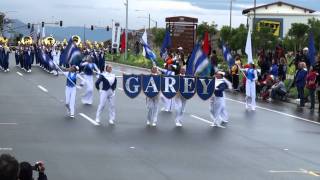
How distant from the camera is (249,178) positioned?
10.8 meters

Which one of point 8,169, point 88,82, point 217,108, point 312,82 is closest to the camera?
point 8,169

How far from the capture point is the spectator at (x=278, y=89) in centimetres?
2719

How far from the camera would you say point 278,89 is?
89.5ft

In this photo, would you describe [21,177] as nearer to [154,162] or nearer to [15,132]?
[154,162]

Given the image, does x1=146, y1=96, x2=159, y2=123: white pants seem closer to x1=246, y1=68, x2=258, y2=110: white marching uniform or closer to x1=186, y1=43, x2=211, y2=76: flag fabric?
x1=186, y1=43, x2=211, y2=76: flag fabric

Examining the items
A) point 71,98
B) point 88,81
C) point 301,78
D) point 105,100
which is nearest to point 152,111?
point 105,100

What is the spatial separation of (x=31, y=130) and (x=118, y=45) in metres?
55.7

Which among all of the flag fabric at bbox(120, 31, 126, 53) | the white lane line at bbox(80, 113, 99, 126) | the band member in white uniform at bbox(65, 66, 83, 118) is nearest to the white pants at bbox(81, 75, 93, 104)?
the white lane line at bbox(80, 113, 99, 126)

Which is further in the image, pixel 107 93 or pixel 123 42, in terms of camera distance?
pixel 123 42

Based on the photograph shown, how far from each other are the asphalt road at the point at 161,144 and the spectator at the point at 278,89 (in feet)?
15.5

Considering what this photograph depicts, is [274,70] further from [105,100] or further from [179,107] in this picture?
[105,100]

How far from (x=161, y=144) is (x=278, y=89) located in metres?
14.2

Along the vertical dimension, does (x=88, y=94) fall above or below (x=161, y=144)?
above

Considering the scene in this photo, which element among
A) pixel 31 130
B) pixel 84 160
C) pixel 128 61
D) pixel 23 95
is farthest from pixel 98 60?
pixel 84 160
